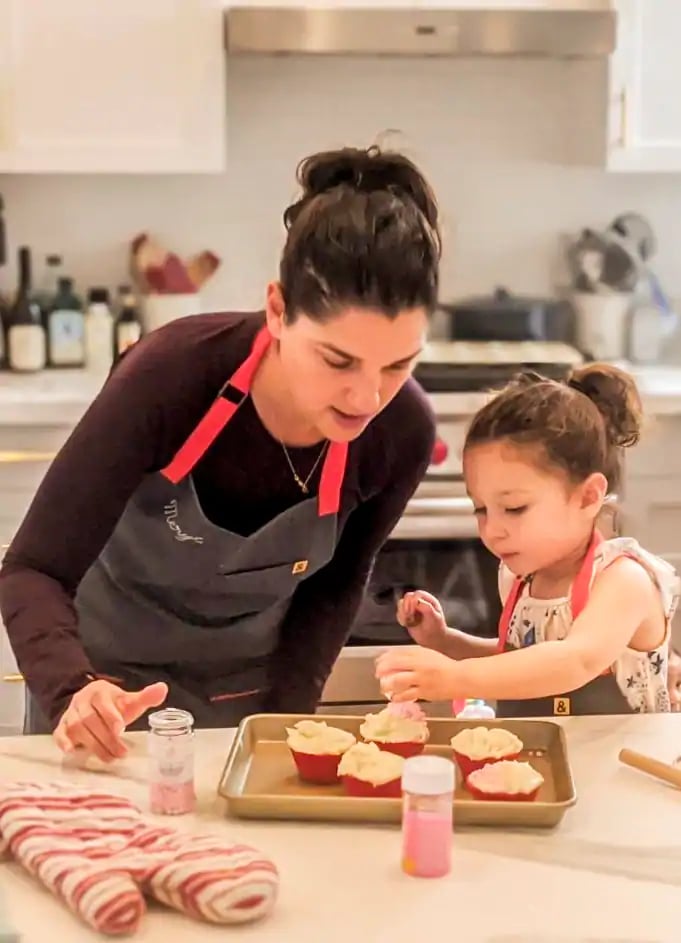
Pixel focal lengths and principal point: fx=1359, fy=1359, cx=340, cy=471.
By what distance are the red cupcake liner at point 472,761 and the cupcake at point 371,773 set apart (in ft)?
0.21

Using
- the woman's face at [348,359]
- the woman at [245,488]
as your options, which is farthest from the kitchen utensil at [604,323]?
the woman's face at [348,359]

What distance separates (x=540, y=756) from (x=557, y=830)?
15 centimetres

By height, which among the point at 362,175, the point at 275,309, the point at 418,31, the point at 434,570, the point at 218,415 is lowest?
the point at 434,570

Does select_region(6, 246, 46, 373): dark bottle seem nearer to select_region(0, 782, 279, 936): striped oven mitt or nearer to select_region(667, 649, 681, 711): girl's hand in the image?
select_region(667, 649, 681, 711): girl's hand

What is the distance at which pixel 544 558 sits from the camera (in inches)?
65.0

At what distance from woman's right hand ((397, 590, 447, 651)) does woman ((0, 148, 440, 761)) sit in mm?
123

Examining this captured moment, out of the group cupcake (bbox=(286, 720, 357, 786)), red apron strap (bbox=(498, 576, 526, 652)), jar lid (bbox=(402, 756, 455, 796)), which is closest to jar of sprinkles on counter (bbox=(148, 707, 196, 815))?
cupcake (bbox=(286, 720, 357, 786))

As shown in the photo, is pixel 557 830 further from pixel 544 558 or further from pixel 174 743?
pixel 544 558

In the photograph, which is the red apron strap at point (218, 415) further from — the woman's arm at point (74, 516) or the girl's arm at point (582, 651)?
the girl's arm at point (582, 651)

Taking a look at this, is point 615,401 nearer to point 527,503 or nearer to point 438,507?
point 527,503

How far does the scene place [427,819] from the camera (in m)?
1.10

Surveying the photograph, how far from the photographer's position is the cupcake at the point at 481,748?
127cm

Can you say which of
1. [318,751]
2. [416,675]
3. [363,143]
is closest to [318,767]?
[318,751]

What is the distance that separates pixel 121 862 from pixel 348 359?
54cm
